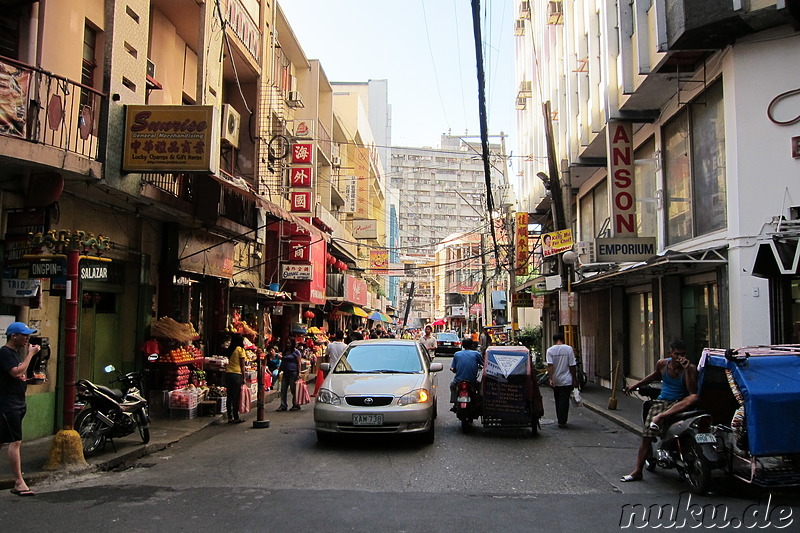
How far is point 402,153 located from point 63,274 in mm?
106662

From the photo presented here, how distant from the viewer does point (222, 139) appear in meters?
16.0

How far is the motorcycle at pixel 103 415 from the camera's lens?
8.78 m

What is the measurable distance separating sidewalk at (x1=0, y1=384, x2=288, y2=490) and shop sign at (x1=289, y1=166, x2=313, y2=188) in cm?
1150

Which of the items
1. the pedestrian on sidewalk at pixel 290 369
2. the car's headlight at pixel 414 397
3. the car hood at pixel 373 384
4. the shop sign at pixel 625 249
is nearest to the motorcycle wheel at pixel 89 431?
the car hood at pixel 373 384

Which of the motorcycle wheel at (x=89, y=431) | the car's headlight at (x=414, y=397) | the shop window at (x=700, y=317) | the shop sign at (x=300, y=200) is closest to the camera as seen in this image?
the motorcycle wheel at (x=89, y=431)

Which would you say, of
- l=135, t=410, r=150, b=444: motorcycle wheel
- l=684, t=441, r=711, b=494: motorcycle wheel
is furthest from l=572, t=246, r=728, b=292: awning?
l=135, t=410, r=150, b=444: motorcycle wheel

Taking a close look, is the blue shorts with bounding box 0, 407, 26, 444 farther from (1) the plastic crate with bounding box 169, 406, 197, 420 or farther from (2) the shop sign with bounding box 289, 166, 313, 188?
(2) the shop sign with bounding box 289, 166, 313, 188

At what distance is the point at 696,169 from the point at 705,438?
7.85 metres

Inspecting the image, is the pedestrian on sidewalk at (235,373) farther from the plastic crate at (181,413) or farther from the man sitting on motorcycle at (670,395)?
the man sitting on motorcycle at (670,395)

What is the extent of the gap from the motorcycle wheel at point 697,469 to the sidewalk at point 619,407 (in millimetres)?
4383

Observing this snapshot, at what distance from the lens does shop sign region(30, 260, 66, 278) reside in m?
8.78

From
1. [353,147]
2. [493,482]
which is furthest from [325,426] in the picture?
[353,147]

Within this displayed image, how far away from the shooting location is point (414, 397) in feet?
31.7

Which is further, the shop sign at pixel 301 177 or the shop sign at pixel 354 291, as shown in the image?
the shop sign at pixel 354 291
